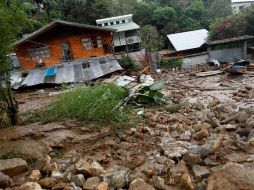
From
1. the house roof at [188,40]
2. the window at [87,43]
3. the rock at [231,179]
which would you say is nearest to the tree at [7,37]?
the rock at [231,179]

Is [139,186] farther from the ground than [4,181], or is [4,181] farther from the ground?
[4,181]

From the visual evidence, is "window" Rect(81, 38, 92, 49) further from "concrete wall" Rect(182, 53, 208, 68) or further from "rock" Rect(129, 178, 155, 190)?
"rock" Rect(129, 178, 155, 190)

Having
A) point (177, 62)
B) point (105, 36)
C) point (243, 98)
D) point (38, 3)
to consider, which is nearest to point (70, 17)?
point (38, 3)

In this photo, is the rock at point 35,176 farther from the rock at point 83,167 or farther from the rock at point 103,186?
the rock at point 103,186

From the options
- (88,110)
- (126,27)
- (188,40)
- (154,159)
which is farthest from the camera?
(126,27)

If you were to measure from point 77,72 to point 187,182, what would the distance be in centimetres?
1448

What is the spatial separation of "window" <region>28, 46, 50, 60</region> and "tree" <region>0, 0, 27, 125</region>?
13.8m

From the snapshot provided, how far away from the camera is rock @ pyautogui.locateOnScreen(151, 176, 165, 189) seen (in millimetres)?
4427

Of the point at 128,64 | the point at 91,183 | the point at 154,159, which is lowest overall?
the point at 154,159

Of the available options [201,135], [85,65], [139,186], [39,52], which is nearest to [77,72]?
[85,65]

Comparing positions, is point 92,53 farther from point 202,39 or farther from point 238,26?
point 238,26

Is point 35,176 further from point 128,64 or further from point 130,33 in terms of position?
point 130,33

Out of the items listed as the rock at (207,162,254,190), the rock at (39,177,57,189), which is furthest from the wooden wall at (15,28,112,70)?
the rock at (207,162,254,190)

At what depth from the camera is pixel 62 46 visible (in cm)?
2162
